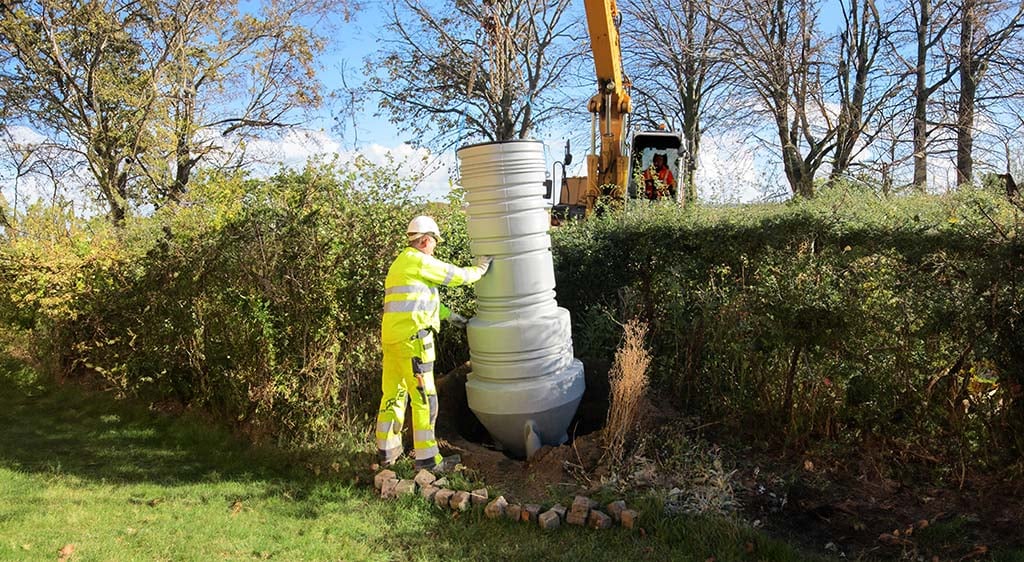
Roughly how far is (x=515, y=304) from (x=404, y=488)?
5.08 feet

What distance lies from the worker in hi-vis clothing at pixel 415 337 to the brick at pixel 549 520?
1.05 metres

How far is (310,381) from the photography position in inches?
221

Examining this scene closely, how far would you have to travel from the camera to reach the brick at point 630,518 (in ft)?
13.5

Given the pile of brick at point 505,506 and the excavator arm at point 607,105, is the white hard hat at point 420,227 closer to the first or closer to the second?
the pile of brick at point 505,506

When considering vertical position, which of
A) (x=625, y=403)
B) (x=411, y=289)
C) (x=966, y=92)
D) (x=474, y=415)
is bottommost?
(x=474, y=415)

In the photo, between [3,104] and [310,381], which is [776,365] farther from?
[3,104]

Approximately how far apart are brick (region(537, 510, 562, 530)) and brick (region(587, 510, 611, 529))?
0.63 ft

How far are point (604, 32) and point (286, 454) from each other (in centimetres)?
836

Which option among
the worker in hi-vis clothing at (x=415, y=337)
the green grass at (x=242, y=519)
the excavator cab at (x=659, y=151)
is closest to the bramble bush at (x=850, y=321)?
the green grass at (x=242, y=519)

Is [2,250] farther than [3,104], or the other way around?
[3,104]

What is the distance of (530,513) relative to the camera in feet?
14.1

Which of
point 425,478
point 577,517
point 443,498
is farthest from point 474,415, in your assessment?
point 577,517

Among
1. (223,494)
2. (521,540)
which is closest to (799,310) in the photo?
(521,540)

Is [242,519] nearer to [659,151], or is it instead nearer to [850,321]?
[850,321]
